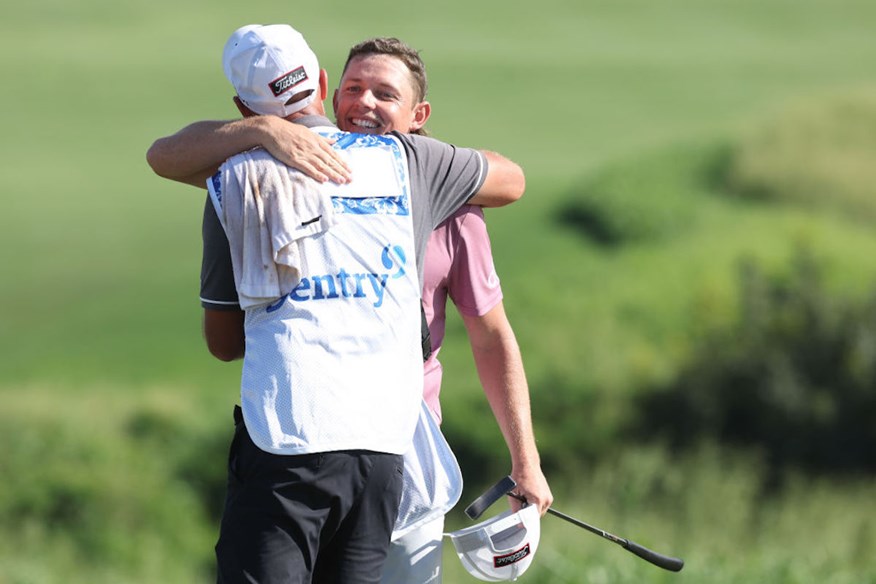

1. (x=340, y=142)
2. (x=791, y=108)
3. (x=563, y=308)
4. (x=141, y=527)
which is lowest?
(x=141, y=527)

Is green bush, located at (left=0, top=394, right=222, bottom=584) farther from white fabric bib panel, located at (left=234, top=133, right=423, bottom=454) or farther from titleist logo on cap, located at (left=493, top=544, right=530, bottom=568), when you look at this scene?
white fabric bib panel, located at (left=234, top=133, right=423, bottom=454)

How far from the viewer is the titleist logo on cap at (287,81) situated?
272cm

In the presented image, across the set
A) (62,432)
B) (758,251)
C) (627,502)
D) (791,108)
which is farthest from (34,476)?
(791,108)

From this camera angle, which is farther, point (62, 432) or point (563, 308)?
point (563, 308)

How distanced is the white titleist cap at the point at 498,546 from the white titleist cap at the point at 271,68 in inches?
36.7

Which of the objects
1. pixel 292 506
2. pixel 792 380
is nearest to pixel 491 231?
pixel 792 380

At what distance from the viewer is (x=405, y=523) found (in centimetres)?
287

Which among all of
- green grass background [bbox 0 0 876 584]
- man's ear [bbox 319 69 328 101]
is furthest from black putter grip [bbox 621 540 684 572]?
green grass background [bbox 0 0 876 584]

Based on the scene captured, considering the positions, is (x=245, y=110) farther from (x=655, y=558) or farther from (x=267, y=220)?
(x=655, y=558)

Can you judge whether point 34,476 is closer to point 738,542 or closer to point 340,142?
point 738,542

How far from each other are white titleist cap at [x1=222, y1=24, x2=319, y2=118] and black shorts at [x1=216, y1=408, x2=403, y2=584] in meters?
0.64

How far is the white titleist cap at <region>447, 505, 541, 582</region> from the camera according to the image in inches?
115

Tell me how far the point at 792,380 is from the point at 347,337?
1605cm

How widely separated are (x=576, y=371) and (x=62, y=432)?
6.83m
